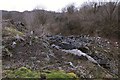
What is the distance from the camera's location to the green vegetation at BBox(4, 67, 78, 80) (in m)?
5.59

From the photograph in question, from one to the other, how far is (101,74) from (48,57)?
4.82 ft

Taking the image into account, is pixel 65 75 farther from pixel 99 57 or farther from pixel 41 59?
pixel 99 57

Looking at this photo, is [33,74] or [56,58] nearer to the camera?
[33,74]

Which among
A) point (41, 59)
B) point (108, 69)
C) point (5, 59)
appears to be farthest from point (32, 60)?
point (108, 69)

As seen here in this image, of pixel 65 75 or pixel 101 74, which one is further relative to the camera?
pixel 101 74

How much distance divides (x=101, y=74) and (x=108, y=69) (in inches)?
40.7

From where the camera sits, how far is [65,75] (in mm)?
5773

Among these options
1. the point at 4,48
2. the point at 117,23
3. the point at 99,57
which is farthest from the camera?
the point at 117,23

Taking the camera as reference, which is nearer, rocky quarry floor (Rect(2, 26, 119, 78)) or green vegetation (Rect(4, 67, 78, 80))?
green vegetation (Rect(4, 67, 78, 80))

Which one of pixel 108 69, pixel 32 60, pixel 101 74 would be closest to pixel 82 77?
pixel 101 74

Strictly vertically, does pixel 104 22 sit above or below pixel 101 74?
above

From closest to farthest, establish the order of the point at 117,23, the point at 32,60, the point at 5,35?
the point at 32,60 < the point at 5,35 < the point at 117,23

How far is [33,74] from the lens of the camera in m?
5.66

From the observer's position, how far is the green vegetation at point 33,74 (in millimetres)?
5586
